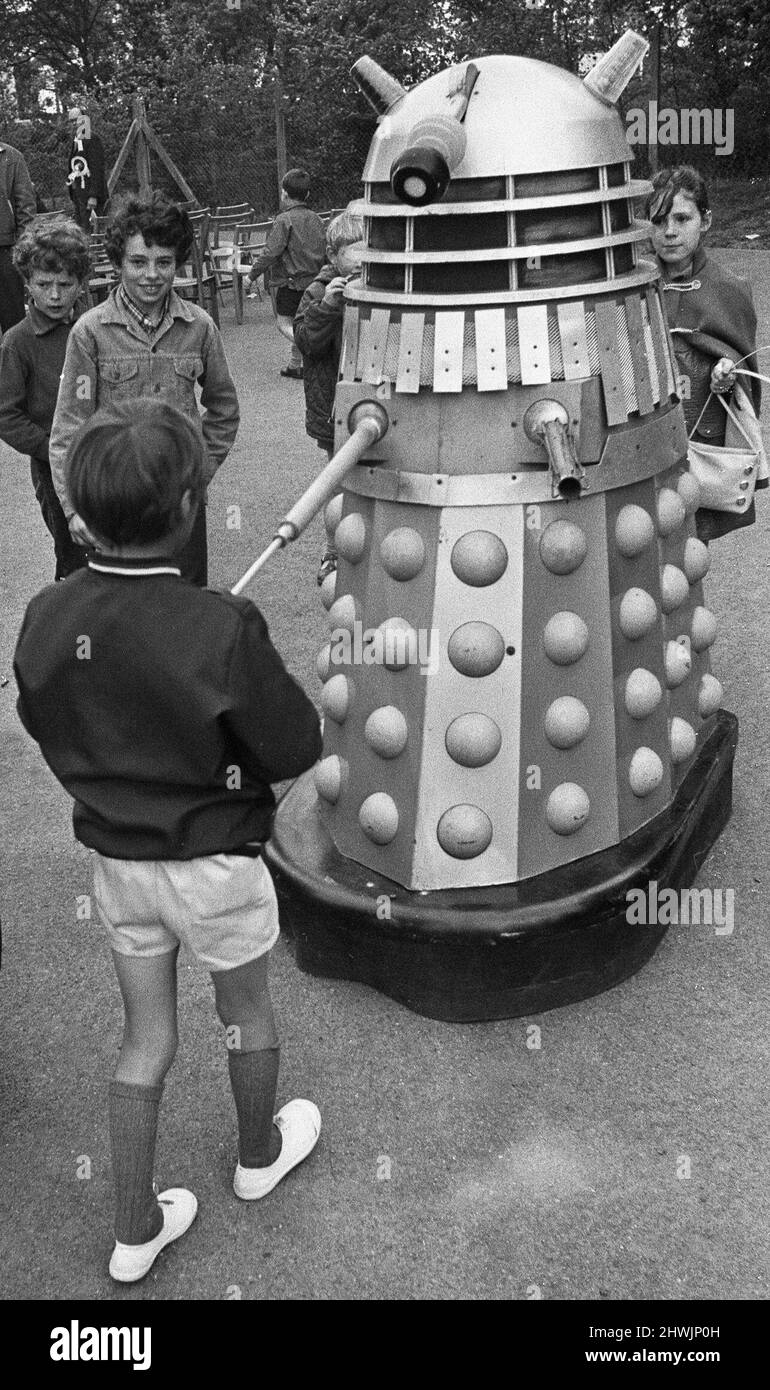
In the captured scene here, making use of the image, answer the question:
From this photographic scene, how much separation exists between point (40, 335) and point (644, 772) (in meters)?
2.88

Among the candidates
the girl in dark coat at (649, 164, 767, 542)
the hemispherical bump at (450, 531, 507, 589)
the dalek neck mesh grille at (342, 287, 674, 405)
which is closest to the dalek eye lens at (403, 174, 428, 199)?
the dalek neck mesh grille at (342, 287, 674, 405)

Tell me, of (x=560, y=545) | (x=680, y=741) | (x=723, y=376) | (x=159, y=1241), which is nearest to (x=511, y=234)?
(x=560, y=545)

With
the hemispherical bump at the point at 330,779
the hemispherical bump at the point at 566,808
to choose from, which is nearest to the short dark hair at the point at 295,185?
the hemispherical bump at the point at 330,779

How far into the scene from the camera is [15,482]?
894 cm

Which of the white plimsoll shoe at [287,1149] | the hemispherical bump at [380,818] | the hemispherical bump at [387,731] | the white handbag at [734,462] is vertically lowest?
the white plimsoll shoe at [287,1149]

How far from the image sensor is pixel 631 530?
3355 mm

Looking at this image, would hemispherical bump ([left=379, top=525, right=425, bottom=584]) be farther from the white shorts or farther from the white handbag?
the white handbag

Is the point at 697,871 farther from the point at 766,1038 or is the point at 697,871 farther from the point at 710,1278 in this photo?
the point at 710,1278

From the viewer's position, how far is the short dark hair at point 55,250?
4.81m

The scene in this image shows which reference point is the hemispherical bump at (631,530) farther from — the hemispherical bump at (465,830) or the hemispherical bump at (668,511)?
the hemispherical bump at (465,830)

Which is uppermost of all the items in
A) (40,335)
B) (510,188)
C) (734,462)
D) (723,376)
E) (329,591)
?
(510,188)

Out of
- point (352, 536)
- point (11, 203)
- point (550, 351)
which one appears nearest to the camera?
point (550, 351)

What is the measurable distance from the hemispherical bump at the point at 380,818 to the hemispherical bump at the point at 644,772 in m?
0.62

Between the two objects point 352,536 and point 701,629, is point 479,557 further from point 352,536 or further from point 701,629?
point 701,629
